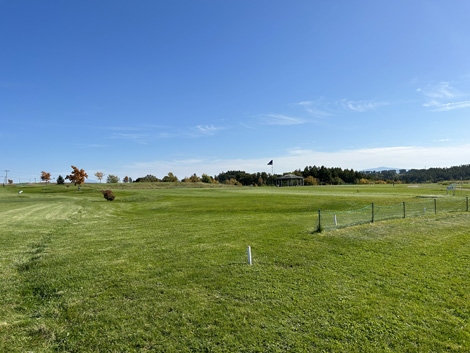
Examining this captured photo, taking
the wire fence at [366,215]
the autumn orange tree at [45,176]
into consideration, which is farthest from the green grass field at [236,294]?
the autumn orange tree at [45,176]

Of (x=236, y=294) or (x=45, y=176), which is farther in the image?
(x=45, y=176)

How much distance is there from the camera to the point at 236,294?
7074 millimetres

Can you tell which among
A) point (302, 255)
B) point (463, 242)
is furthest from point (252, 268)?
point (463, 242)

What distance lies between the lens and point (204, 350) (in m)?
4.88

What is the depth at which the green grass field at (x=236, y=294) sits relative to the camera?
517 centimetres

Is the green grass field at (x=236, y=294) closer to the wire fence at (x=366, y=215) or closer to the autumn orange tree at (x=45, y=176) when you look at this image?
the wire fence at (x=366, y=215)

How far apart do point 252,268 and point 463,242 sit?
11091 mm

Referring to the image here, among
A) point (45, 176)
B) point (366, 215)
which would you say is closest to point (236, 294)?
point (366, 215)

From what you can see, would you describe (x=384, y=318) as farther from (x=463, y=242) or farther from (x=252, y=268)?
(x=463, y=242)

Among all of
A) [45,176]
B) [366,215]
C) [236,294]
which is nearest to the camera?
[236,294]

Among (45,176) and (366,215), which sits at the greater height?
(45,176)

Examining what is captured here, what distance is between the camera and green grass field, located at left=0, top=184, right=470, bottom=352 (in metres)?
5.17

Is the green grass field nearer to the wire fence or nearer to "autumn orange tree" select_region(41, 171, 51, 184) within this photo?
the wire fence

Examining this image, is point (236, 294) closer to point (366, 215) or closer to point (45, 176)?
point (366, 215)
